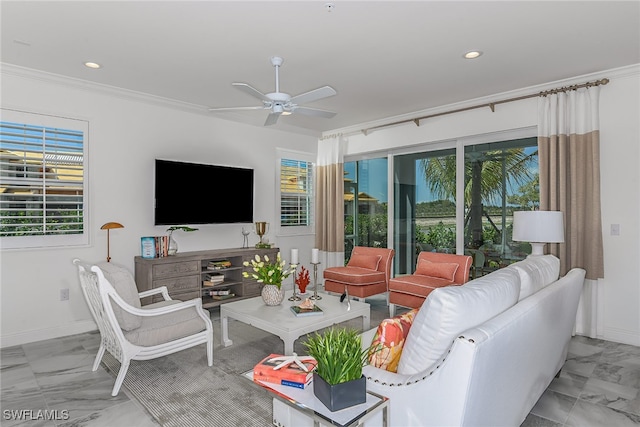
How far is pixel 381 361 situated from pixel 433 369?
1.12 feet

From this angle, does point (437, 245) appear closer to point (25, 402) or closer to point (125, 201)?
point (125, 201)

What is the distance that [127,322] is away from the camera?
267cm

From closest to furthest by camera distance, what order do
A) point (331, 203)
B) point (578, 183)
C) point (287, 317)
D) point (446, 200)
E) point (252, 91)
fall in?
point (252, 91), point (287, 317), point (578, 183), point (446, 200), point (331, 203)

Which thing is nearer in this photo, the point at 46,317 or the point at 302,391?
the point at 302,391

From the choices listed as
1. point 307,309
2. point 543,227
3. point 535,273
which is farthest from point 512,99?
point 307,309

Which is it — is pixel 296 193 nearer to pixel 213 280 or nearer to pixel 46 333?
pixel 213 280

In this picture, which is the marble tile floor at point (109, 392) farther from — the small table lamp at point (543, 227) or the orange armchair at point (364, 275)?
the orange armchair at point (364, 275)

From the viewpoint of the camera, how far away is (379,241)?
6.13 m

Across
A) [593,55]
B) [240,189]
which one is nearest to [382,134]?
[240,189]

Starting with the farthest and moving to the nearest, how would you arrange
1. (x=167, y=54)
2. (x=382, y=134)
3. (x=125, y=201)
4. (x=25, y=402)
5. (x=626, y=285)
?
(x=382, y=134) → (x=125, y=201) → (x=626, y=285) → (x=167, y=54) → (x=25, y=402)

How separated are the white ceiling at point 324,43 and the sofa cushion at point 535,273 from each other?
1765 mm

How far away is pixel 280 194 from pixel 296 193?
383 millimetres

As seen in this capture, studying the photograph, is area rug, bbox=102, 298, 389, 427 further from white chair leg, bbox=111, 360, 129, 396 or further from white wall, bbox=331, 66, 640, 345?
white wall, bbox=331, 66, 640, 345

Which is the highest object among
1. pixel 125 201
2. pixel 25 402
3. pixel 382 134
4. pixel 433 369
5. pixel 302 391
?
pixel 382 134
